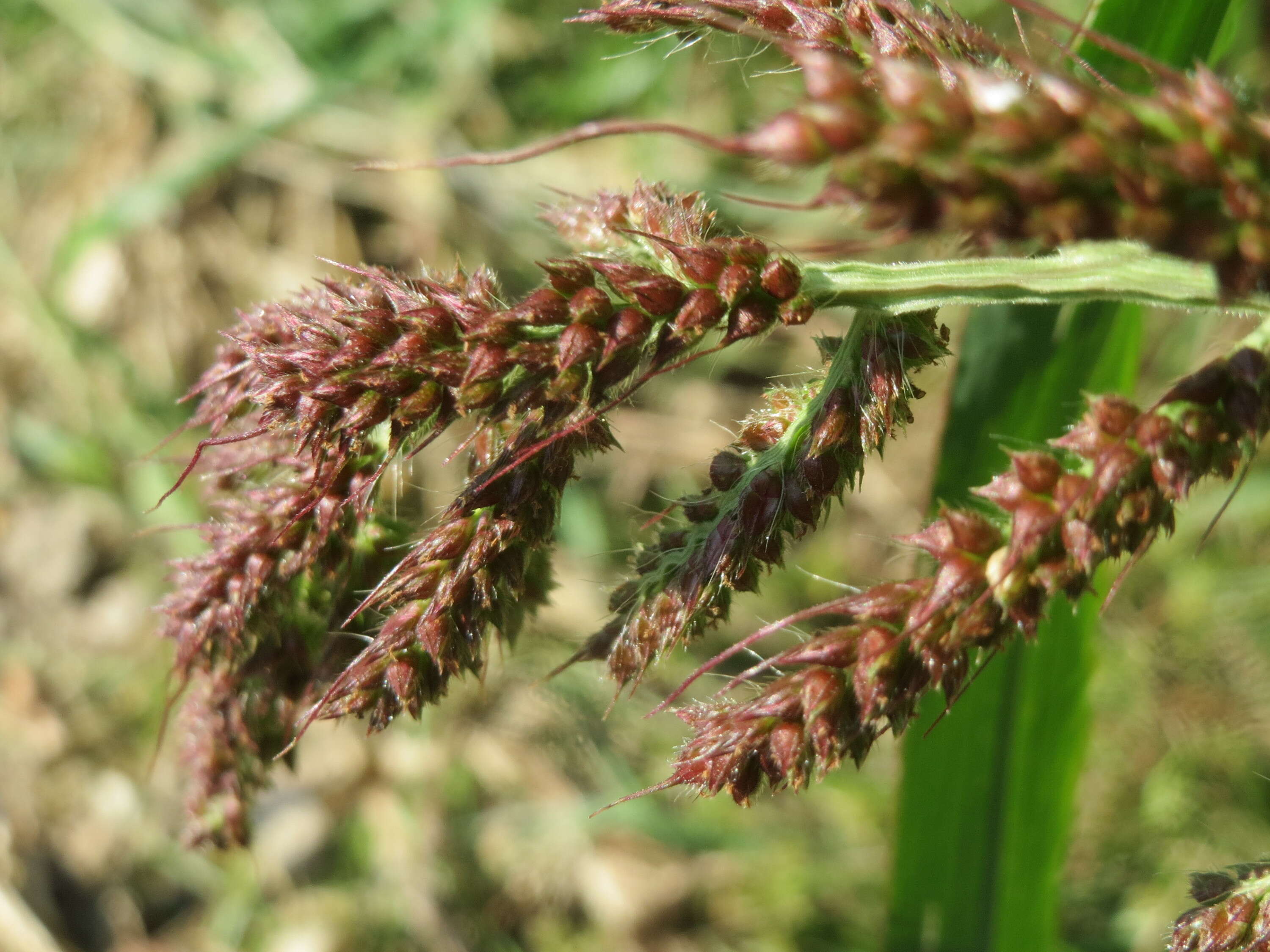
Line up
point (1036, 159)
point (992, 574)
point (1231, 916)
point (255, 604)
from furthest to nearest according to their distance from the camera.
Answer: point (255, 604) < point (1231, 916) < point (992, 574) < point (1036, 159)

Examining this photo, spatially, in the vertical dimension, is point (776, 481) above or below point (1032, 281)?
below

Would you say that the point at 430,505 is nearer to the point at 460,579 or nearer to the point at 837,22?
the point at 460,579

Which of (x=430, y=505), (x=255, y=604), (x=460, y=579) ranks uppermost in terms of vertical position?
(x=460, y=579)

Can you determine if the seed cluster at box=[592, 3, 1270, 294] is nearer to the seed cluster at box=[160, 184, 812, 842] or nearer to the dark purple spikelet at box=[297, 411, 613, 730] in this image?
the seed cluster at box=[160, 184, 812, 842]

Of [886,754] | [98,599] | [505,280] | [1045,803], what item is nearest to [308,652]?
[1045,803]

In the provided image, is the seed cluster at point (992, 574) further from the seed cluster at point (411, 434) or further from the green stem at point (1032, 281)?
the seed cluster at point (411, 434)

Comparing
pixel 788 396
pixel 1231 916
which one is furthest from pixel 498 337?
pixel 1231 916
